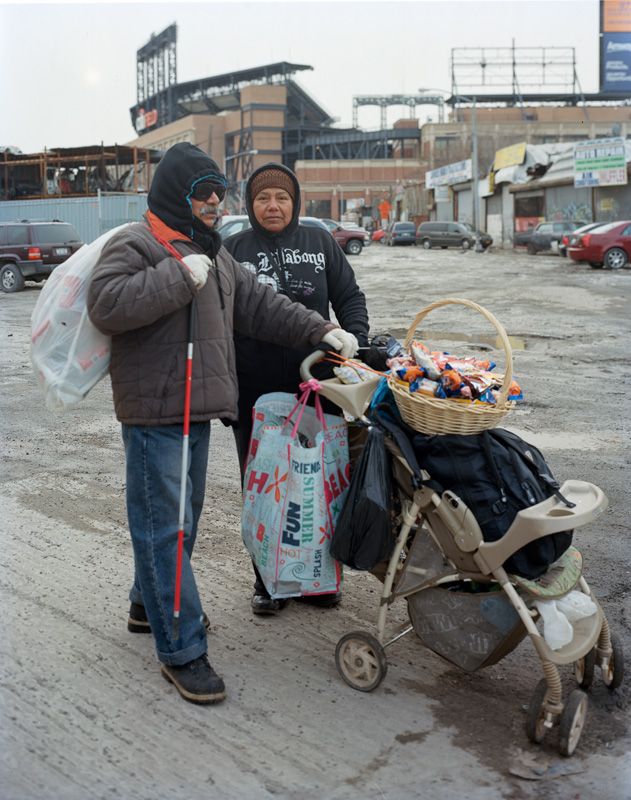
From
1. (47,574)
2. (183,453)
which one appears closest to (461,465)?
(183,453)

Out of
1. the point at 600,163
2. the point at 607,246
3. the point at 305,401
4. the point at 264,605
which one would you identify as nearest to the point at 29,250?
the point at 607,246

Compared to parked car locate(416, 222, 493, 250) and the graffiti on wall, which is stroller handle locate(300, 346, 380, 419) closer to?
the graffiti on wall

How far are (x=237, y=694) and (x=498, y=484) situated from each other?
1276 millimetres

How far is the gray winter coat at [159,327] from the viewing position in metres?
2.80

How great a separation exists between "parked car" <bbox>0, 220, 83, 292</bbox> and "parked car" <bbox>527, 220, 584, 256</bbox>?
2083cm

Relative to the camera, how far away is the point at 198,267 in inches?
115

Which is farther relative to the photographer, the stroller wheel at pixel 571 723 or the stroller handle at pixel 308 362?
the stroller handle at pixel 308 362

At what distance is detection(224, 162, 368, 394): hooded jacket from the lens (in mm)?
3791

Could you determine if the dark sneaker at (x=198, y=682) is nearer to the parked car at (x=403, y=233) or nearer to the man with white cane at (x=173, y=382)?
the man with white cane at (x=173, y=382)

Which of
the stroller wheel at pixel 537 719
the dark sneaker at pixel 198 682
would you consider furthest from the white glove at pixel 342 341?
the stroller wheel at pixel 537 719

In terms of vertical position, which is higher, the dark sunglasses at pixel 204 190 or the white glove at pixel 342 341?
the dark sunglasses at pixel 204 190

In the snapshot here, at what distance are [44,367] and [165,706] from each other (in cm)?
132

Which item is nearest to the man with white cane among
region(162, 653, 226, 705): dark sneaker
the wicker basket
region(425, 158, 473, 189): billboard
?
region(162, 653, 226, 705): dark sneaker

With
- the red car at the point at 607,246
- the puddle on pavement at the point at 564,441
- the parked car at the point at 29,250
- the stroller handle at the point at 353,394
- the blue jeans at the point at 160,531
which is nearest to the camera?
the blue jeans at the point at 160,531
